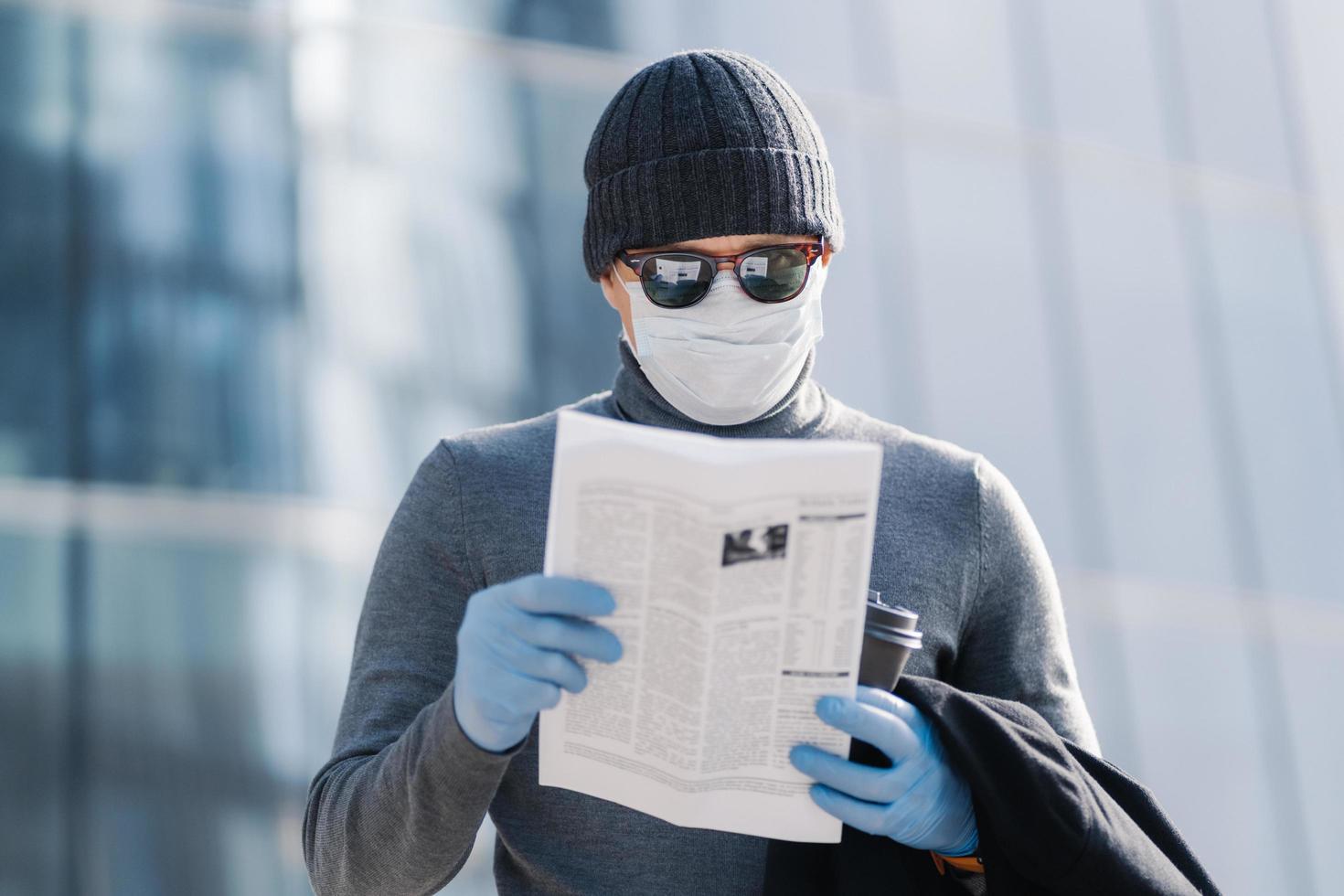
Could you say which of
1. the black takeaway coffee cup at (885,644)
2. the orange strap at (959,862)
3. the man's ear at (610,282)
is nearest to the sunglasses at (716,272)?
the man's ear at (610,282)

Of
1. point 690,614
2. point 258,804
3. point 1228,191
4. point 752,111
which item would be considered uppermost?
point 1228,191

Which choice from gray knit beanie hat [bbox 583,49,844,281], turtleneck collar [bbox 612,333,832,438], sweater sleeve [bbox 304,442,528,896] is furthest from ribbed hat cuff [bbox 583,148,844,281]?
sweater sleeve [bbox 304,442,528,896]

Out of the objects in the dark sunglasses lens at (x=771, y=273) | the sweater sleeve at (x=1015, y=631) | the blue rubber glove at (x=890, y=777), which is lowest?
the blue rubber glove at (x=890, y=777)

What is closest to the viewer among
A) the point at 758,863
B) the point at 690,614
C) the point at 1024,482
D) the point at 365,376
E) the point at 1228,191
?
the point at 690,614

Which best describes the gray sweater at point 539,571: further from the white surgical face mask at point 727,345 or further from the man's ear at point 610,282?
the man's ear at point 610,282

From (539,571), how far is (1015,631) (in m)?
0.60

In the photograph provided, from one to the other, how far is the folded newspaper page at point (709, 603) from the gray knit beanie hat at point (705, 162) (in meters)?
0.58

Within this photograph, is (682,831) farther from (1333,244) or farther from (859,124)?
(1333,244)

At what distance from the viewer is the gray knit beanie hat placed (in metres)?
1.98

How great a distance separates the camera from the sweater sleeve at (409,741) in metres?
1.58

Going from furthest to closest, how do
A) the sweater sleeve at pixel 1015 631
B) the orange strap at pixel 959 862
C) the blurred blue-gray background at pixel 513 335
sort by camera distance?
the blurred blue-gray background at pixel 513 335
the sweater sleeve at pixel 1015 631
the orange strap at pixel 959 862

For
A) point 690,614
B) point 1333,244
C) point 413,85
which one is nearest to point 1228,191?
point 1333,244

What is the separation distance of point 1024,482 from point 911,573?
506 cm

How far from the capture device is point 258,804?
519 cm
